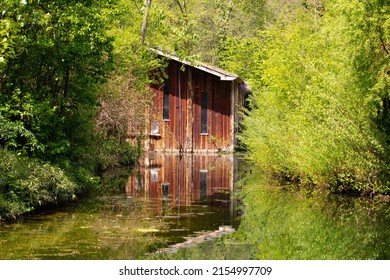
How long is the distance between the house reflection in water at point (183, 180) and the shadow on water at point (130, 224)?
0.03 m

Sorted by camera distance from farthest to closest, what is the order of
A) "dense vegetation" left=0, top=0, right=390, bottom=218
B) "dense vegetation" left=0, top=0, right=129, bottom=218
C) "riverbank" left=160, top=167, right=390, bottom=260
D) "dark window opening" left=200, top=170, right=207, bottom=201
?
"dark window opening" left=200, top=170, right=207, bottom=201, "dense vegetation" left=0, top=0, right=390, bottom=218, "dense vegetation" left=0, top=0, right=129, bottom=218, "riverbank" left=160, top=167, right=390, bottom=260

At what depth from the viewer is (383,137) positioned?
55.7 feet

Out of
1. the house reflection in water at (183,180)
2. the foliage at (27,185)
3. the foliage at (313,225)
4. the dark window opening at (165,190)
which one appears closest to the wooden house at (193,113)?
the house reflection in water at (183,180)

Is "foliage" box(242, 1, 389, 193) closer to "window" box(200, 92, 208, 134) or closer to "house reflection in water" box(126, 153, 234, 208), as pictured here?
"house reflection in water" box(126, 153, 234, 208)

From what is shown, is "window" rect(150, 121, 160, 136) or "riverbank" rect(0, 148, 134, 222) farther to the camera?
"window" rect(150, 121, 160, 136)

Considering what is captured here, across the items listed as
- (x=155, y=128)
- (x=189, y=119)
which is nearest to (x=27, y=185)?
(x=189, y=119)

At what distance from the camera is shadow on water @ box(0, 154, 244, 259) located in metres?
11.8

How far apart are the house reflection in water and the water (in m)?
0.07

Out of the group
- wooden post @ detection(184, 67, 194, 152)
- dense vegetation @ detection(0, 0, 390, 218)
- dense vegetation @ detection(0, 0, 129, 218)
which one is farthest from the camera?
wooden post @ detection(184, 67, 194, 152)

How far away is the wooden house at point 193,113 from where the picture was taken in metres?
42.1

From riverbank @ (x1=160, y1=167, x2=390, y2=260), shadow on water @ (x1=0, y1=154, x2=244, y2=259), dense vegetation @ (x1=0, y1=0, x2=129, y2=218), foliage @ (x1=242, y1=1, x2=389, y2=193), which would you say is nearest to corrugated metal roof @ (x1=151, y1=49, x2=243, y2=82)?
foliage @ (x1=242, y1=1, x2=389, y2=193)

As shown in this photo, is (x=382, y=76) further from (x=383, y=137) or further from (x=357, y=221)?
(x=357, y=221)

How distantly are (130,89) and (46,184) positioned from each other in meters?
12.3

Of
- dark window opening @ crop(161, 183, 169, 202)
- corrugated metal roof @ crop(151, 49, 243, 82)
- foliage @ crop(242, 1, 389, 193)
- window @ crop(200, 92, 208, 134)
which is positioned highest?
corrugated metal roof @ crop(151, 49, 243, 82)
